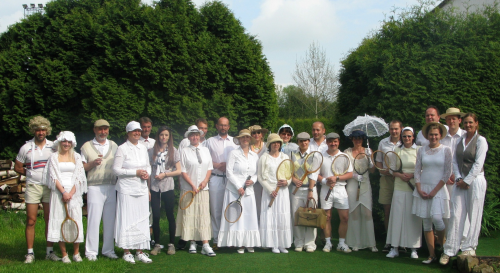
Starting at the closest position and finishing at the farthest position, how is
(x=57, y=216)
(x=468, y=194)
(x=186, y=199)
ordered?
(x=468, y=194), (x=57, y=216), (x=186, y=199)

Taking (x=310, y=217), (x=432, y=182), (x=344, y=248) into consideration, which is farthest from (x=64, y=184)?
(x=432, y=182)

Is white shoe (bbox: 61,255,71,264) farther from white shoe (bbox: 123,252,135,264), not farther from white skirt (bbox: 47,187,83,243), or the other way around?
white shoe (bbox: 123,252,135,264)

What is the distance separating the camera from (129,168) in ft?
21.5

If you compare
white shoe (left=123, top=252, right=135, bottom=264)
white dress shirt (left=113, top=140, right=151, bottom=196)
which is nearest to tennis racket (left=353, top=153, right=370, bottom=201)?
white dress shirt (left=113, top=140, right=151, bottom=196)

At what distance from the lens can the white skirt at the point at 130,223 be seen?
6492 millimetres

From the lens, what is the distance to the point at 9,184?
1098 centimetres

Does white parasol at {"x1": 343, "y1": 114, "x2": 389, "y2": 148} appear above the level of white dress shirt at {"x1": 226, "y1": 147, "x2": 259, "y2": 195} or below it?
above

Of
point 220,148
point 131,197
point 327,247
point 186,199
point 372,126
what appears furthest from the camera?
point 220,148

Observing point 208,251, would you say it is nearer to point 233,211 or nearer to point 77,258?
point 233,211

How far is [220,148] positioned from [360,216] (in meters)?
2.81

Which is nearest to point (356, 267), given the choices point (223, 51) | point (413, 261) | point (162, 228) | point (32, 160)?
point (413, 261)

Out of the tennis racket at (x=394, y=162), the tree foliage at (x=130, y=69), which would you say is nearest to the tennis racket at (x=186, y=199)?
the tree foliage at (x=130, y=69)

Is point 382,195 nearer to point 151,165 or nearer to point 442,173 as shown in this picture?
point 442,173

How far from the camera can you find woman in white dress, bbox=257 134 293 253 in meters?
7.21
